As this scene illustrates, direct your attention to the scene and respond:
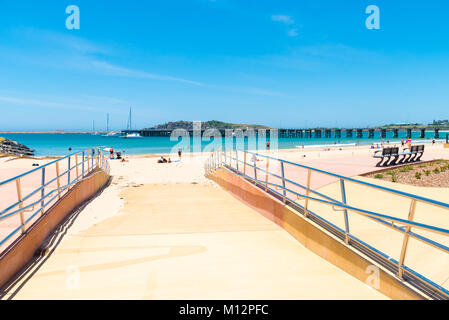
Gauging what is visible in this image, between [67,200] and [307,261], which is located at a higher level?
[67,200]

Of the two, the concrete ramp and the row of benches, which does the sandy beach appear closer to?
the concrete ramp

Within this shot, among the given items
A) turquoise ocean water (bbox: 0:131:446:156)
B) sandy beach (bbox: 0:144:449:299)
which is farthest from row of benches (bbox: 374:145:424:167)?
turquoise ocean water (bbox: 0:131:446:156)

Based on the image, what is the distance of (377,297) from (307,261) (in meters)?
0.98

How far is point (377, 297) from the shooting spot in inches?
105

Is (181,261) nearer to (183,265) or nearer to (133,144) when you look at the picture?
(183,265)

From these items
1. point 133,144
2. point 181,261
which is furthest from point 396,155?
point 133,144

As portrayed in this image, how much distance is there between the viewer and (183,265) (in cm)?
338

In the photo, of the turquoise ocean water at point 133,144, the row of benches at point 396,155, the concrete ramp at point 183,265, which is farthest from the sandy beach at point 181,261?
the turquoise ocean water at point 133,144

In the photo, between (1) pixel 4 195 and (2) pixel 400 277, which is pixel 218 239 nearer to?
(2) pixel 400 277

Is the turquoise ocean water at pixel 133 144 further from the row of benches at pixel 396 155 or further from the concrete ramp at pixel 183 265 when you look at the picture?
the concrete ramp at pixel 183 265

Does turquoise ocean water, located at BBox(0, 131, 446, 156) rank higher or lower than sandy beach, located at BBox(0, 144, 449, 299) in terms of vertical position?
higher

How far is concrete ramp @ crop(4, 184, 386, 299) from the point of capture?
281cm

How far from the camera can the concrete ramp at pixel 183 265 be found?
2.81m
